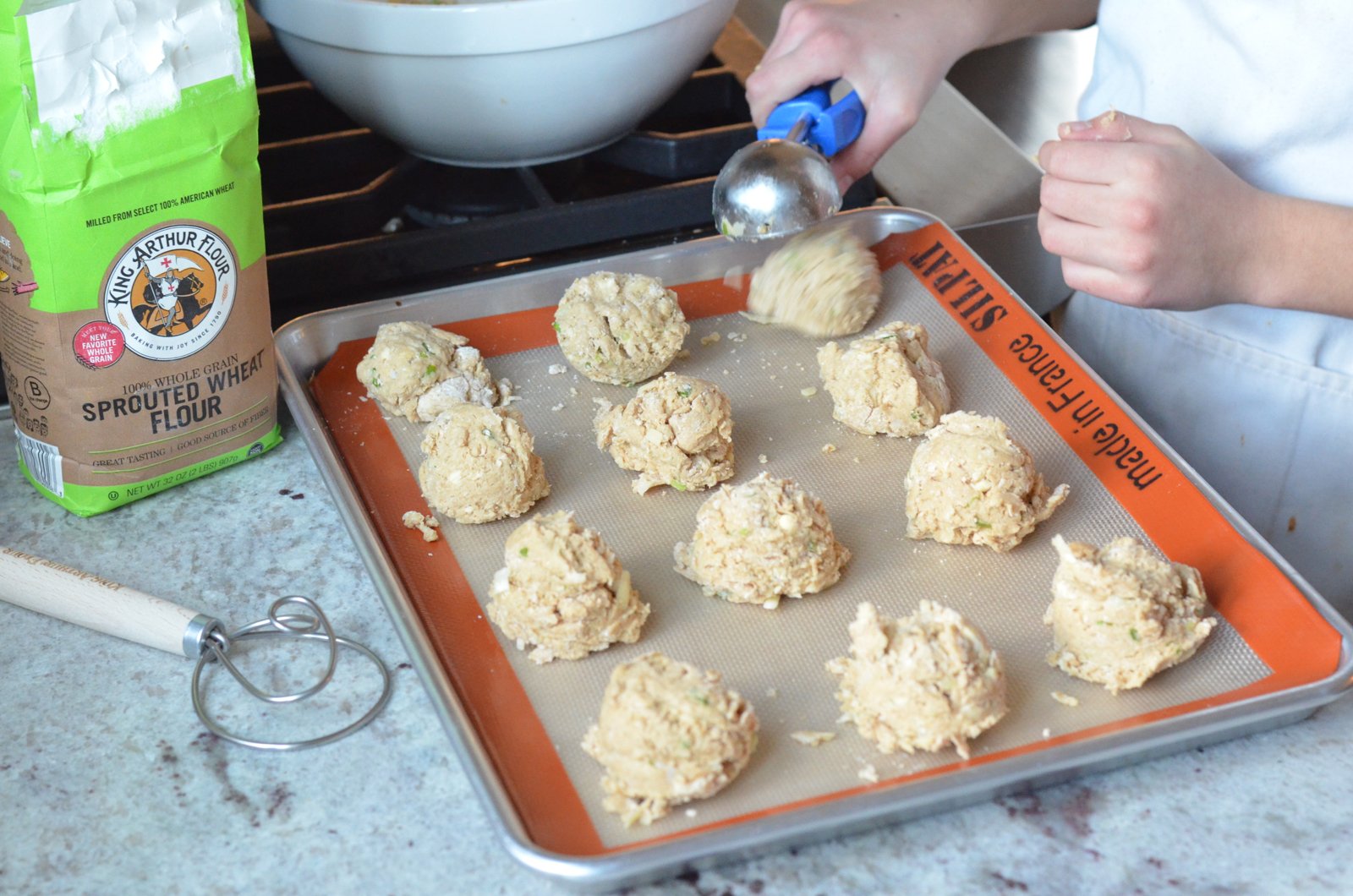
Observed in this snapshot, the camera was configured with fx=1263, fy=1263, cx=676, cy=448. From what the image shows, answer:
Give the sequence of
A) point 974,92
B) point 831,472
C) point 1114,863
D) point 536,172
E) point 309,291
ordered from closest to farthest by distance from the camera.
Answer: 1. point 1114,863
2. point 831,472
3. point 309,291
4. point 536,172
5. point 974,92

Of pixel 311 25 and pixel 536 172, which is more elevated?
pixel 311 25

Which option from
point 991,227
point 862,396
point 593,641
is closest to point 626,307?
point 862,396

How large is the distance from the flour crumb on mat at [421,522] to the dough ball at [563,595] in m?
0.12

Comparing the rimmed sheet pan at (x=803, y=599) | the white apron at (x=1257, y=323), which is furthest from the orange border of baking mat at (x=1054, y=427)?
the white apron at (x=1257, y=323)

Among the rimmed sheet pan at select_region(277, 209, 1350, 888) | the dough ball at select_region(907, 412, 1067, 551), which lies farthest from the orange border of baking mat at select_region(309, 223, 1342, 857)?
the dough ball at select_region(907, 412, 1067, 551)

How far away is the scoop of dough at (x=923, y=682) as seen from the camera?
2.69 ft

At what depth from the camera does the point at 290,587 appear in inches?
38.7

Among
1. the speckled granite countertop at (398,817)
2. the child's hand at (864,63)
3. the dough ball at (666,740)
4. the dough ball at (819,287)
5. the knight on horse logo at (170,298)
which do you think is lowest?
the speckled granite countertop at (398,817)

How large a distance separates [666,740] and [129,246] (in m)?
0.55

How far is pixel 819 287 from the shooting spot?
125cm

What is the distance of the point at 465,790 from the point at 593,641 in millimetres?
149

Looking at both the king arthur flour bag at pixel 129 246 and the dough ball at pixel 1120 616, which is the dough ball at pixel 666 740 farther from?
the king arthur flour bag at pixel 129 246

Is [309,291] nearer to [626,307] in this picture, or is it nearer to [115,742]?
[626,307]

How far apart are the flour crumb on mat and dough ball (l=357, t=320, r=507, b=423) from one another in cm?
13
